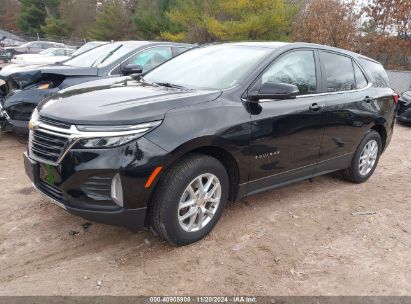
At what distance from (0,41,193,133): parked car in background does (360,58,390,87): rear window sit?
306 cm

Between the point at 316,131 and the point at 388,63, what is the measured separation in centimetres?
2041

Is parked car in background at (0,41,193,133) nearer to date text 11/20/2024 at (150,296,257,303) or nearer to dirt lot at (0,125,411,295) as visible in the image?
dirt lot at (0,125,411,295)

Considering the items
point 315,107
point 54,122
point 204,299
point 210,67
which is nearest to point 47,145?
point 54,122

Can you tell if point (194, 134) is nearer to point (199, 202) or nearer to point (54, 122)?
point (199, 202)

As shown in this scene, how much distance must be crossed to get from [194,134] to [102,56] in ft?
14.4

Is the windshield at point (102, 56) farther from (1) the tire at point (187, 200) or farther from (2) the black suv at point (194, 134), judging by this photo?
(1) the tire at point (187, 200)

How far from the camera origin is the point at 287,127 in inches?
149

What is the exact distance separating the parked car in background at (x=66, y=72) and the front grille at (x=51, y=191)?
2651 mm

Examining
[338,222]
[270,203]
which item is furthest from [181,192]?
[338,222]

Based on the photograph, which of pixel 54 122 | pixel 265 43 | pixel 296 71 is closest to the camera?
pixel 54 122

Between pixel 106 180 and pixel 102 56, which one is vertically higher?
pixel 102 56

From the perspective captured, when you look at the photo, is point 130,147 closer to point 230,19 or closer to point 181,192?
point 181,192

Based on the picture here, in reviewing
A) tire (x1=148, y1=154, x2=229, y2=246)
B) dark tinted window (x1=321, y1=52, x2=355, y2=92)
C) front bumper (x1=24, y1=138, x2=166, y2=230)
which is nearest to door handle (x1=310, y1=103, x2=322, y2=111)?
dark tinted window (x1=321, y1=52, x2=355, y2=92)

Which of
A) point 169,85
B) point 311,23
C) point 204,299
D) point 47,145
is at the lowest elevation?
point 204,299
